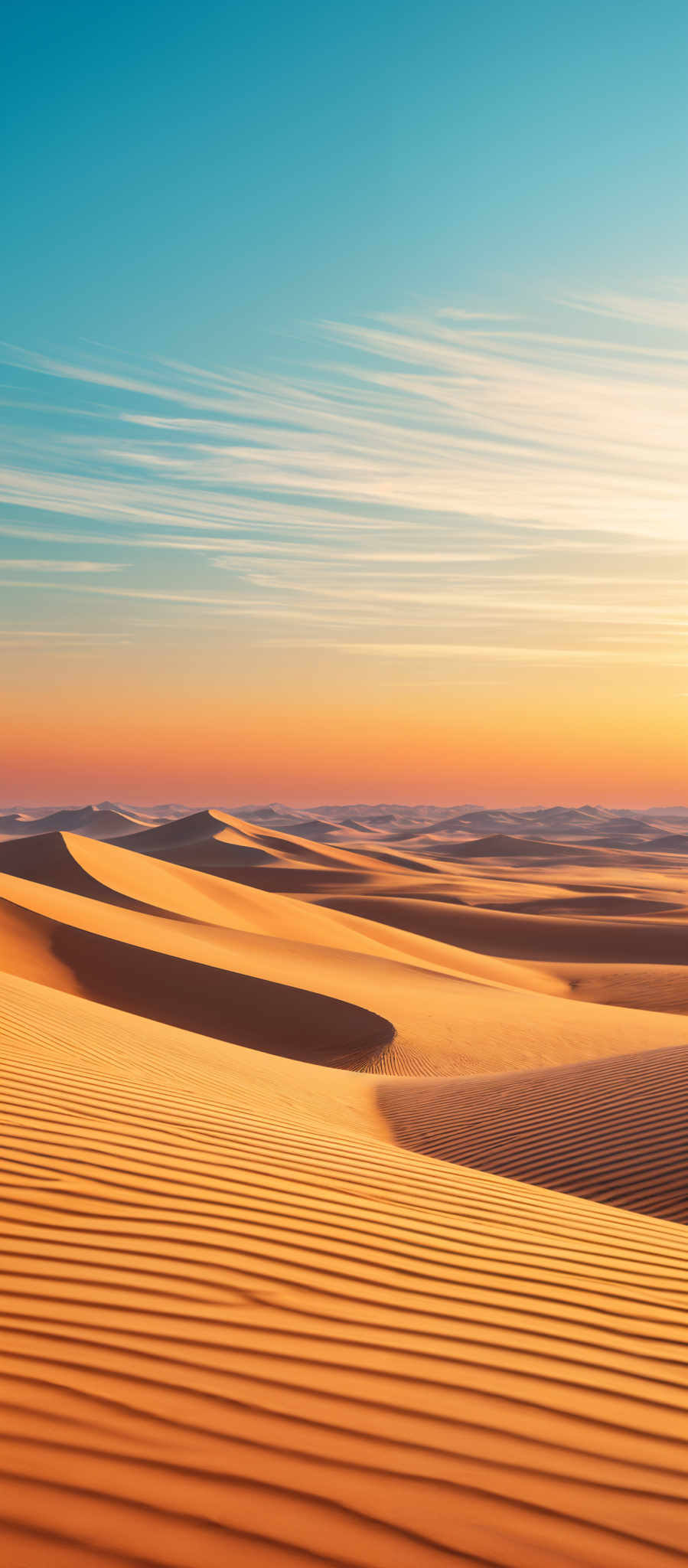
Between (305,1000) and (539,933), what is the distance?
1894 cm

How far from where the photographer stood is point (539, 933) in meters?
32.4

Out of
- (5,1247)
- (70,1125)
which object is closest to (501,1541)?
(5,1247)

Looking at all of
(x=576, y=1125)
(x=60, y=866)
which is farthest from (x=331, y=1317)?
(x=60, y=866)

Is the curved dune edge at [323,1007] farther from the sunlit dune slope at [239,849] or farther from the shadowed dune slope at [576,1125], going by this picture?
the sunlit dune slope at [239,849]

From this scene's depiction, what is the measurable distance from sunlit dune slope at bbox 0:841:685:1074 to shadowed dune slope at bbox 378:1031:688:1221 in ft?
12.3

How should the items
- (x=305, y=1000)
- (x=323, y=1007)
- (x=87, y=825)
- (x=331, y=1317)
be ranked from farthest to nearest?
(x=87, y=825), (x=305, y=1000), (x=323, y=1007), (x=331, y=1317)

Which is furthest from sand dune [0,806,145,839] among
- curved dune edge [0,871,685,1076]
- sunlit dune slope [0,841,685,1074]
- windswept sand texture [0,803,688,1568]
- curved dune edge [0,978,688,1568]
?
curved dune edge [0,978,688,1568]

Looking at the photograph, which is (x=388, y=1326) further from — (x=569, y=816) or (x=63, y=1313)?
(x=569, y=816)

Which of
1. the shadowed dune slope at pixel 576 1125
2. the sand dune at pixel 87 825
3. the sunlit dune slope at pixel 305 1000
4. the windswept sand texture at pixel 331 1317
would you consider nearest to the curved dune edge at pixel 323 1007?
the sunlit dune slope at pixel 305 1000

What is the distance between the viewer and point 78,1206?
346 cm

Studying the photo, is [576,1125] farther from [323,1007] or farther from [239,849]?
[239,849]

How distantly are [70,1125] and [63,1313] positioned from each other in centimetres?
178

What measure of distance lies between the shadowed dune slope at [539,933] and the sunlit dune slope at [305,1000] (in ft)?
34.9

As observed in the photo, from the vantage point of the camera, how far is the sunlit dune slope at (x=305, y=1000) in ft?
45.3
